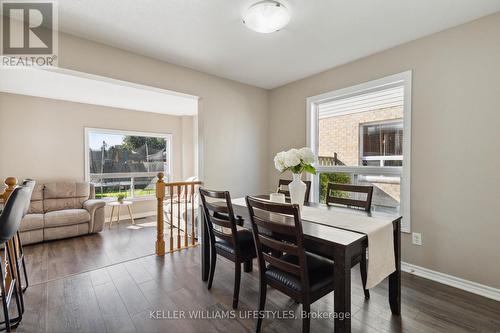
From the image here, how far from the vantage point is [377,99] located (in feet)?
9.57

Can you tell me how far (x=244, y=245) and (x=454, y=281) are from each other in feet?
6.76

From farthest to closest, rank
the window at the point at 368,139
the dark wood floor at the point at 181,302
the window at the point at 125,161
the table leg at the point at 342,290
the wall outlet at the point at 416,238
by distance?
the window at the point at 125,161, the window at the point at 368,139, the wall outlet at the point at 416,238, the dark wood floor at the point at 181,302, the table leg at the point at 342,290

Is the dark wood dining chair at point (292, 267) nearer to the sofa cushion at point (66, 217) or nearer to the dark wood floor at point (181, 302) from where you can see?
the dark wood floor at point (181, 302)

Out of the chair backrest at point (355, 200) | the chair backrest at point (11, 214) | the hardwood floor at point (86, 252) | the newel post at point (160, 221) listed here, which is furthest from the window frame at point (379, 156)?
the chair backrest at point (11, 214)

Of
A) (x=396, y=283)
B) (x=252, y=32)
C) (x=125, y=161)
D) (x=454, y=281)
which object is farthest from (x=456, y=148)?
(x=125, y=161)

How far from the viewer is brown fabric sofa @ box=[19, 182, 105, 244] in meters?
3.53

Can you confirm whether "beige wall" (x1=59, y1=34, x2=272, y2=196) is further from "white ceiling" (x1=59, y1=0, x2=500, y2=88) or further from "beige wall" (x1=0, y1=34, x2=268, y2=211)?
"white ceiling" (x1=59, y1=0, x2=500, y2=88)

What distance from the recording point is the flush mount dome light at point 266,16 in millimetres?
1895

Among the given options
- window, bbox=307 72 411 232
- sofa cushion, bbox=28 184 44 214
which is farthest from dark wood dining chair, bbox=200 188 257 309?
sofa cushion, bbox=28 184 44 214

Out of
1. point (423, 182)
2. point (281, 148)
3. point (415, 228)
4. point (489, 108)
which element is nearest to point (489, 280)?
point (415, 228)

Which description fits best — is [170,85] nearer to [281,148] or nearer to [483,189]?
[281,148]

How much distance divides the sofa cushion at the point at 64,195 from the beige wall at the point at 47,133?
385mm

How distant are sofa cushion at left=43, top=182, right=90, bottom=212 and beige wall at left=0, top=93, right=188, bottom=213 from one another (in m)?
0.38

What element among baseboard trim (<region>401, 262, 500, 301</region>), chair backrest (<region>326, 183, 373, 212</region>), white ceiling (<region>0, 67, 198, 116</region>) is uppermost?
white ceiling (<region>0, 67, 198, 116</region>)
